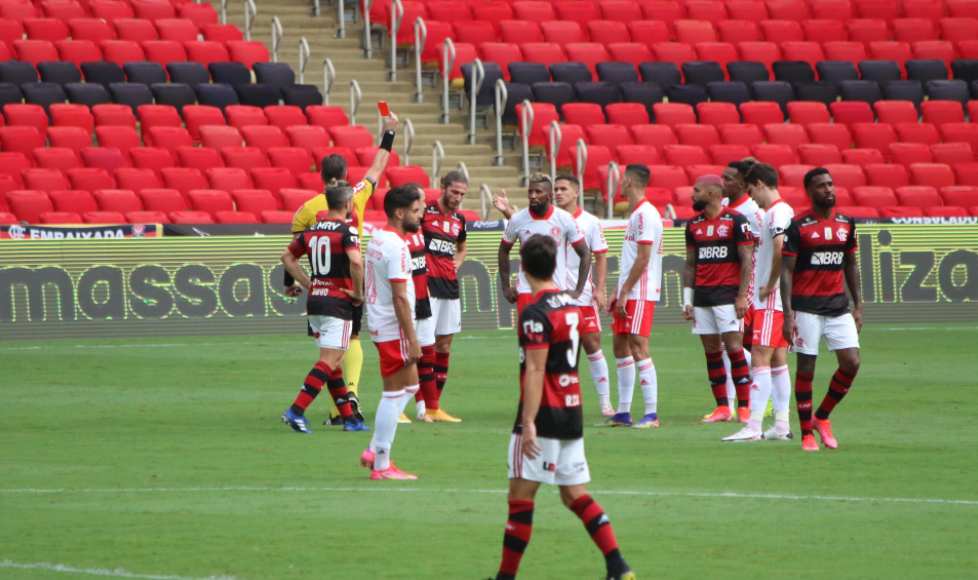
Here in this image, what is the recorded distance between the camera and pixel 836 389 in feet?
30.9

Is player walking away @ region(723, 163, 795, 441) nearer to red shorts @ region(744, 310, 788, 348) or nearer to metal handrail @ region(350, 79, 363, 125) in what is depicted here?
red shorts @ region(744, 310, 788, 348)

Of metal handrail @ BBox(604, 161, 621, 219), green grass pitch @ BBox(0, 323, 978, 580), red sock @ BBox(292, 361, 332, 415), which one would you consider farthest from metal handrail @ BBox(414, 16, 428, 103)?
red sock @ BBox(292, 361, 332, 415)

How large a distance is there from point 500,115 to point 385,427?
16951 mm

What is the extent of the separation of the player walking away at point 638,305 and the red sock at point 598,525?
5.07 m

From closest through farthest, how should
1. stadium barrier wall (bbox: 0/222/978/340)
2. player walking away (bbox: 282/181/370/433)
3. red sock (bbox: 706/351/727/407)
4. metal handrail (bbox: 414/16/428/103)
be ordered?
player walking away (bbox: 282/181/370/433), red sock (bbox: 706/351/727/407), stadium barrier wall (bbox: 0/222/978/340), metal handrail (bbox: 414/16/428/103)

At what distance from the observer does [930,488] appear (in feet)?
26.1

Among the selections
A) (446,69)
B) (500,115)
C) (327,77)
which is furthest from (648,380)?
(327,77)

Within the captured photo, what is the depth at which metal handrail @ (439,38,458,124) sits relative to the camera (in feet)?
81.4

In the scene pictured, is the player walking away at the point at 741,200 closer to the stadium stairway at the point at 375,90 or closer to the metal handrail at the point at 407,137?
the stadium stairway at the point at 375,90

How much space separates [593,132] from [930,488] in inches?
684

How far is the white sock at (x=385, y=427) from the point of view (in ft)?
27.1

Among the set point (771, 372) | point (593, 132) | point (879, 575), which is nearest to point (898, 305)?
point (593, 132)

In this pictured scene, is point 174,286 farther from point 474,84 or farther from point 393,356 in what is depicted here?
point 393,356

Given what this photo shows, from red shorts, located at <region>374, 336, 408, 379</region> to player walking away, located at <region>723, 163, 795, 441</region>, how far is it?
2931mm
